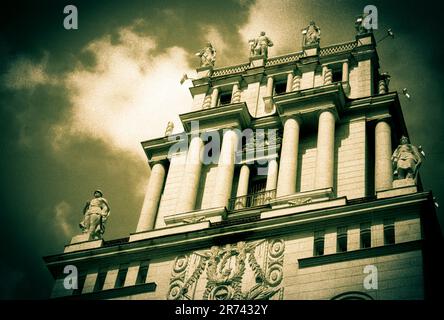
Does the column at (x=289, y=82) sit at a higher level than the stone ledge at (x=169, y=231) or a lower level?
higher

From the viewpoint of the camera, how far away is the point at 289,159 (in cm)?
3866

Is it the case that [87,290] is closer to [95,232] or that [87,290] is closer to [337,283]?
[95,232]

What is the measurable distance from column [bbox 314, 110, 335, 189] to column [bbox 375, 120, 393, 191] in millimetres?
1772

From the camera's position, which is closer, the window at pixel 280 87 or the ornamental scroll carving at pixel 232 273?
the ornamental scroll carving at pixel 232 273

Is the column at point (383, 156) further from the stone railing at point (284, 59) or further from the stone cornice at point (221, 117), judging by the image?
the stone railing at point (284, 59)

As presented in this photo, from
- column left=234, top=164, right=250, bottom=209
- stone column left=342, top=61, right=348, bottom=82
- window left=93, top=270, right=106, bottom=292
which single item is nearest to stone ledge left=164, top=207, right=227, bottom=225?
column left=234, top=164, right=250, bottom=209

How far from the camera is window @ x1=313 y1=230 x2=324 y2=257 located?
1307 inches

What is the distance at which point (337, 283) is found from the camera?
31.4m

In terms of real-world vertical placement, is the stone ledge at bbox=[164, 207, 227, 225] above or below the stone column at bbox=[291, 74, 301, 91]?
below

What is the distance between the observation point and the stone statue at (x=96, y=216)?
38562mm

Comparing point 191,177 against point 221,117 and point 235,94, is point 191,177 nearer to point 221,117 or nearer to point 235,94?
point 221,117

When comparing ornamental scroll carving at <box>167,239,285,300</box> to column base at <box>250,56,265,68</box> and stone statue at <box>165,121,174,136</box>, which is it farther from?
column base at <box>250,56,265,68</box>

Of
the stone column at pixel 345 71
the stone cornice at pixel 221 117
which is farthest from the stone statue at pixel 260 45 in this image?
the stone cornice at pixel 221 117

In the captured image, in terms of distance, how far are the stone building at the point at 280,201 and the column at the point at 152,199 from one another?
0.18 feet
